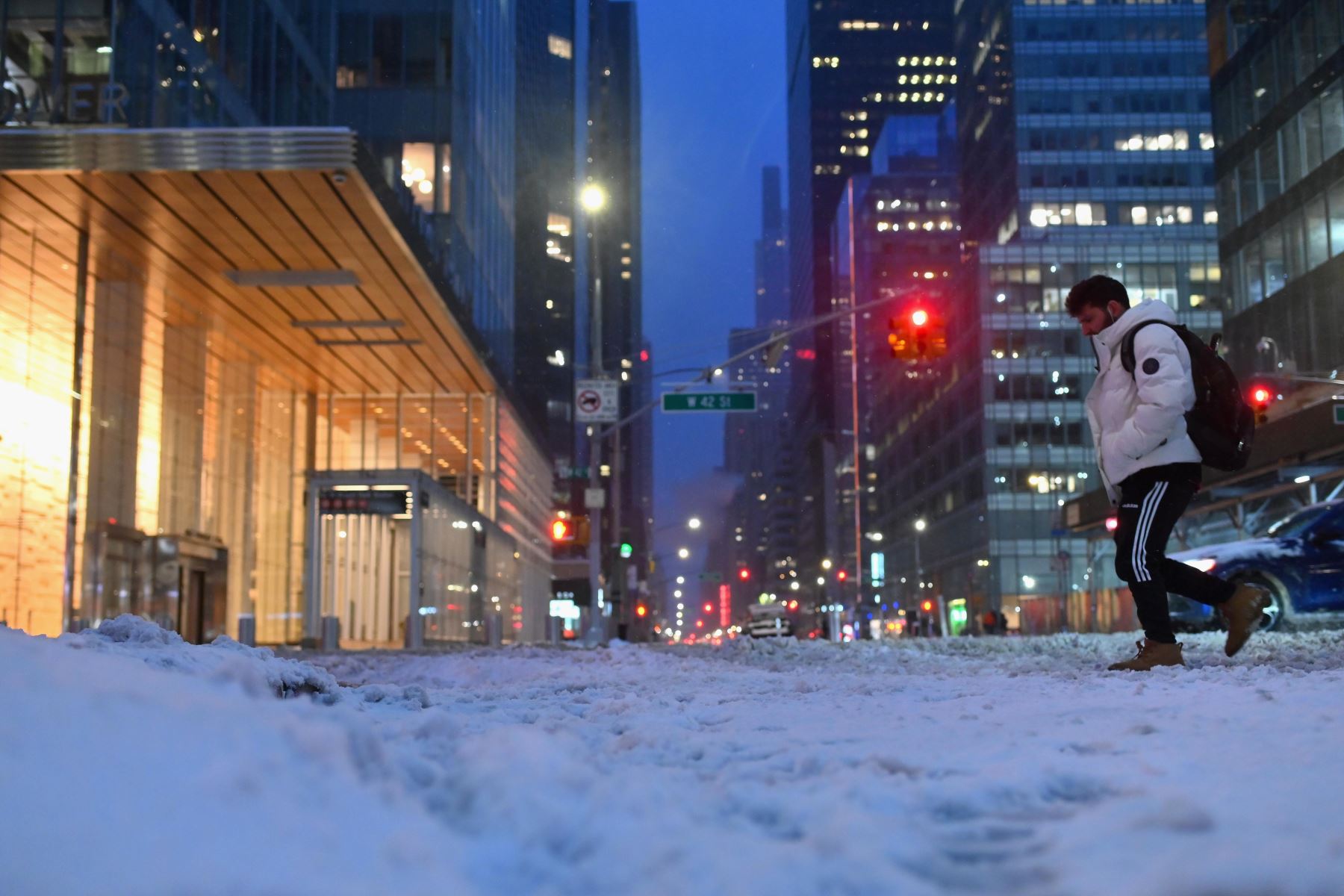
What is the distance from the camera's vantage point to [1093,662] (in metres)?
7.54

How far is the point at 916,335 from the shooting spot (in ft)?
70.2

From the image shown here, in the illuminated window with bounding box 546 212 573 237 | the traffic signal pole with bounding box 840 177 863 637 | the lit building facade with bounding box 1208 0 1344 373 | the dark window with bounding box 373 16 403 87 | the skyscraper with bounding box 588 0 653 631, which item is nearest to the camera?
the dark window with bounding box 373 16 403 87

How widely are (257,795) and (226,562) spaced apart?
27.5m

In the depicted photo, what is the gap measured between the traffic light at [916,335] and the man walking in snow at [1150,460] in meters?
14.8

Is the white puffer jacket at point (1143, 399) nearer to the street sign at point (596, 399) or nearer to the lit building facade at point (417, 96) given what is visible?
the street sign at point (596, 399)

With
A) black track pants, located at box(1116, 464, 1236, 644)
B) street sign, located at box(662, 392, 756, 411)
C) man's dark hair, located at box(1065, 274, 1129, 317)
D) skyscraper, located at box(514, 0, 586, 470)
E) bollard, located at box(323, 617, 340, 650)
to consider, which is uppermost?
skyscraper, located at box(514, 0, 586, 470)

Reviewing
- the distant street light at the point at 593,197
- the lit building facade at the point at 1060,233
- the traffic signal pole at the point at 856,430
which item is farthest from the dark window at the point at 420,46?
the traffic signal pole at the point at 856,430

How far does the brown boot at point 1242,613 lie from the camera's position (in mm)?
6375

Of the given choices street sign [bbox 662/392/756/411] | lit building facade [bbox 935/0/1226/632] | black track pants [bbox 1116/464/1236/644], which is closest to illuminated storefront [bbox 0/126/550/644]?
street sign [bbox 662/392/756/411]

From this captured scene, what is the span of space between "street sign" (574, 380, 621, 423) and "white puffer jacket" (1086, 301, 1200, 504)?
21293 mm

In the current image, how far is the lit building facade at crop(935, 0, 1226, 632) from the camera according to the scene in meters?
79.6

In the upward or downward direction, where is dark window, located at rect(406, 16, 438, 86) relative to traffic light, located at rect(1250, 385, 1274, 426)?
upward

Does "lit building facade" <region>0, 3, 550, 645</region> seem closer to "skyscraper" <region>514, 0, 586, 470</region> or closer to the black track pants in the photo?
"skyscraper" <region>514, 0, 586, 470</region>

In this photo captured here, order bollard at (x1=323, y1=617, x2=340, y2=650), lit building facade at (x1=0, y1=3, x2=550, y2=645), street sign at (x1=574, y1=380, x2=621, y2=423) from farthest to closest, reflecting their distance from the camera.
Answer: street sign at (x1=574, y1=380, x2=621, y2=423) < bollard at (x1=323, y1=617, x2=340, y2=650) < lit building facade at (x1=0, y1=3, x2=550, y2=645)
